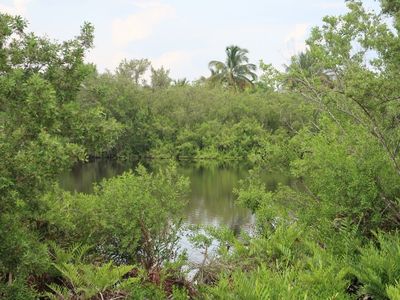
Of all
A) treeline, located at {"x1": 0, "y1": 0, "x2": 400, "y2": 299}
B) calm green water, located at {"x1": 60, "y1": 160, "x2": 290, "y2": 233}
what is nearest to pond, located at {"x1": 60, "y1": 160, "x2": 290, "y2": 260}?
calm green water, located at {"x1": 60, "y1": 160, "x2": 290, "y2": 233}

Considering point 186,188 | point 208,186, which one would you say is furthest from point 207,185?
point 186,188

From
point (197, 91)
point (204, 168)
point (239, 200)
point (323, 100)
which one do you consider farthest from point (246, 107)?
point (323, 100)

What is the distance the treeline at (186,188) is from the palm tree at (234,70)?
44352mm

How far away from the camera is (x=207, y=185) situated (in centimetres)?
3447

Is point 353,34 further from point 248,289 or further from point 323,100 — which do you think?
point 248,289

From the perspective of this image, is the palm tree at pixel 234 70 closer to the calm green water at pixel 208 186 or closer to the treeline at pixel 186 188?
the calm green water at pixel 208 186

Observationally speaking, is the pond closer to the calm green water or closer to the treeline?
the calm green water

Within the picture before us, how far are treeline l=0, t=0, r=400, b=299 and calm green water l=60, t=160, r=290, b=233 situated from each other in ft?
22.4

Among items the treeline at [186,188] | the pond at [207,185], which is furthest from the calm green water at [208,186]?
the treeline at [186,188]

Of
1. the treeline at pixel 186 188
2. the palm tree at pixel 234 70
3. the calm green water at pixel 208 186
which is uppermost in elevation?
the palm tree at pixel 234 70

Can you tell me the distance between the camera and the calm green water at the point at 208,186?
74.1 feet

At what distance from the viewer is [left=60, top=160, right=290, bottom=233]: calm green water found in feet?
74.1

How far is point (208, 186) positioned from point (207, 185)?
0.54 meters

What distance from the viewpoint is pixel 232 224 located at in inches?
849
